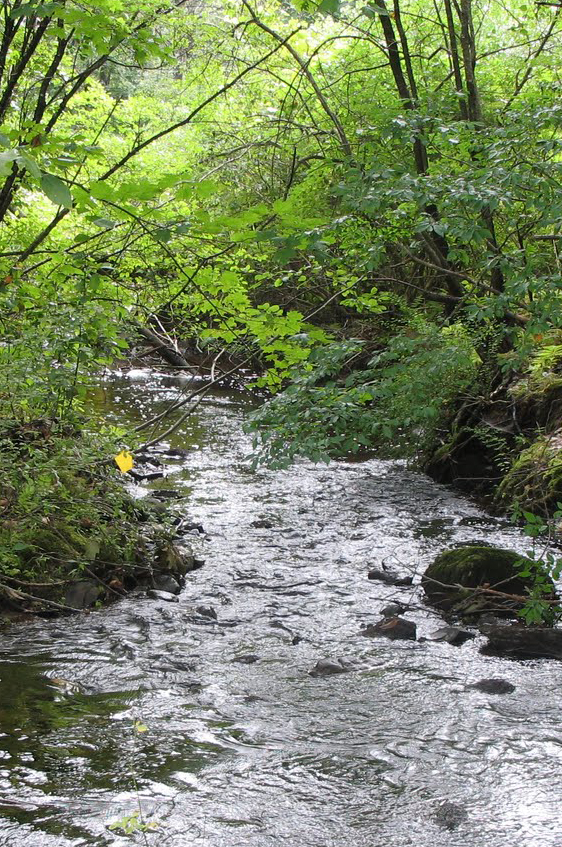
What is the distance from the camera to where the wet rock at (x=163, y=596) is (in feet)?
21.5

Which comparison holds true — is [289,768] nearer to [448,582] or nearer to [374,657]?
[374,657]

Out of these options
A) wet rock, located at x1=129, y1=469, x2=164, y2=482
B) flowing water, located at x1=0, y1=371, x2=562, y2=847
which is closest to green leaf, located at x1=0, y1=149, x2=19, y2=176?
flowing water, located at x1=0, y1=371, x2=562, y2=847

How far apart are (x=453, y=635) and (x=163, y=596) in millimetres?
2436

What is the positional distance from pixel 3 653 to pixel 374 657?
257cm

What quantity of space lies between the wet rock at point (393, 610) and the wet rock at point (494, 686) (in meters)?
1.24

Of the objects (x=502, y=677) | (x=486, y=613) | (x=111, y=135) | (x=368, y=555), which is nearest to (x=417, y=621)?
(x=486, y=613)

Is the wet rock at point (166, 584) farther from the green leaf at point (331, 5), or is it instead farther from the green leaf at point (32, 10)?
the green leaf at point (331, 5)

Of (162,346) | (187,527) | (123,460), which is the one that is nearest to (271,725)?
(123,460)

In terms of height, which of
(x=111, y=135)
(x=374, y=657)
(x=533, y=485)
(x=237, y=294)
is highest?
(x=111, y=135)

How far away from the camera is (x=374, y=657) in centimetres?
550

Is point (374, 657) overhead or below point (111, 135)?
below

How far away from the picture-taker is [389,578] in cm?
712

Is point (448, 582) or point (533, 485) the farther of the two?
point (533, 485)

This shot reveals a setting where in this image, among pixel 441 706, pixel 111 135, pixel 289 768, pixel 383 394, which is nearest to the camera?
pixel 289 768
